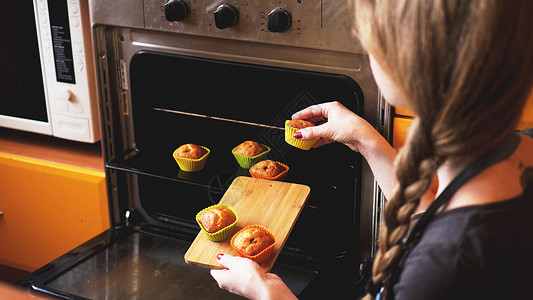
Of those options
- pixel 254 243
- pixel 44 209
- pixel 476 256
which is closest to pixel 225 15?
pixel 254 243

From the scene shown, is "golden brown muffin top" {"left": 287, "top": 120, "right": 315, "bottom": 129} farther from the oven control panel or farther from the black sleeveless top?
the black sleeveless top

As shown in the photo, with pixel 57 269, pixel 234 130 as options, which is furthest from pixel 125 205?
pixel 234 130

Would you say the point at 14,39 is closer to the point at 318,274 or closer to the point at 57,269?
the point at 57,269

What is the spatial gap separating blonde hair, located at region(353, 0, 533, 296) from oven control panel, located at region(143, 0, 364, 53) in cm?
49

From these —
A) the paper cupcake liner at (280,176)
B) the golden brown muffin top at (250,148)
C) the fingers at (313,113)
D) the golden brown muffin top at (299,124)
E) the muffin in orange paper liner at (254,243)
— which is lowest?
the muffin in orange paper liner at (254,243)

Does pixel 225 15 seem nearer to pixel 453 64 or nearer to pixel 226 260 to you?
pixel 226 260

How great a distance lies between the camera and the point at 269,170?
1.53 meters

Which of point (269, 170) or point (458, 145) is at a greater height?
point (458, 145)

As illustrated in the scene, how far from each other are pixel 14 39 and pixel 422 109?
59.6 inches

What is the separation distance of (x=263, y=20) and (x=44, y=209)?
42.0 inches

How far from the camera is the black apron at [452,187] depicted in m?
0.84

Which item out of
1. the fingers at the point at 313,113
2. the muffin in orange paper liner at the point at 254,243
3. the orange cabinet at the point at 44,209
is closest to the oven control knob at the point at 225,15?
the fingers at the point at 313,113

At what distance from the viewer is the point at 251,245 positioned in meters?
1.31

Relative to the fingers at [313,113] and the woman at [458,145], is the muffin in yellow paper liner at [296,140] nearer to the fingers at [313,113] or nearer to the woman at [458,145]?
the fingers at [313,113]
